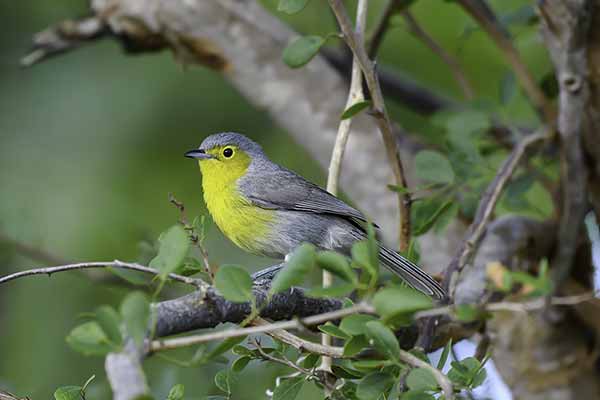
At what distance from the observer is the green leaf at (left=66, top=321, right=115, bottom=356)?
1.69 metres

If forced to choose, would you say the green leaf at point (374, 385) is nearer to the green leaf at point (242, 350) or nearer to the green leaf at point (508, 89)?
the green leaf at point (242, 350)

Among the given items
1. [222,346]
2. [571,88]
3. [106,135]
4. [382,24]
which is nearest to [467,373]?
[222,346]

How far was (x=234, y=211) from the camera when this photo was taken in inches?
158

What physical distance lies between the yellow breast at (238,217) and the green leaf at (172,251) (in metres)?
1.95

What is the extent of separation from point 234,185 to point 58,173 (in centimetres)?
283

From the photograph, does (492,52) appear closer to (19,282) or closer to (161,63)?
(161,63)

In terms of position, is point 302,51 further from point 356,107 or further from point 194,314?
point 194,314

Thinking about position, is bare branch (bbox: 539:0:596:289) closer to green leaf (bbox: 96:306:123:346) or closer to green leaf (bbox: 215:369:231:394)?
green leaf (bbox: 215:369:231:394)

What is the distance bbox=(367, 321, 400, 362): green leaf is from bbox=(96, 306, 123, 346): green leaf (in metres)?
0.57

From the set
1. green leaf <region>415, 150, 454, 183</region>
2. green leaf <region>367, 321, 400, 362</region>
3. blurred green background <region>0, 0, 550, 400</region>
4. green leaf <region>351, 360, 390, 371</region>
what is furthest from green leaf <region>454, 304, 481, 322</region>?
blurred green background <region>0, 0, 550, 400</region>

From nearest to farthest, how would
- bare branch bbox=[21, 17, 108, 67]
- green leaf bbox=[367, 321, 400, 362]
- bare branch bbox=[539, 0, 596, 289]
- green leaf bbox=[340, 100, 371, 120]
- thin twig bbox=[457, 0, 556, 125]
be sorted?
green leaf bbox=[367, 321, 400, 362] → green leaf bbox=[340, 100, 371, 120] → bare branch bbox=[539, 0, 596, 289] → thin twig bbox=[457, 0, 556, 125] → bare branch bbox=[21, 17, 108, 67]

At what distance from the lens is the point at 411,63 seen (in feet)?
20.9

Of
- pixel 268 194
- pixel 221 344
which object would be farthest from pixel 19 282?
pixel 221 344

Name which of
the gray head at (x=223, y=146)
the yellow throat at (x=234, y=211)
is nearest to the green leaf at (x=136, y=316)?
the yellow throat at (x=234, y=211)
